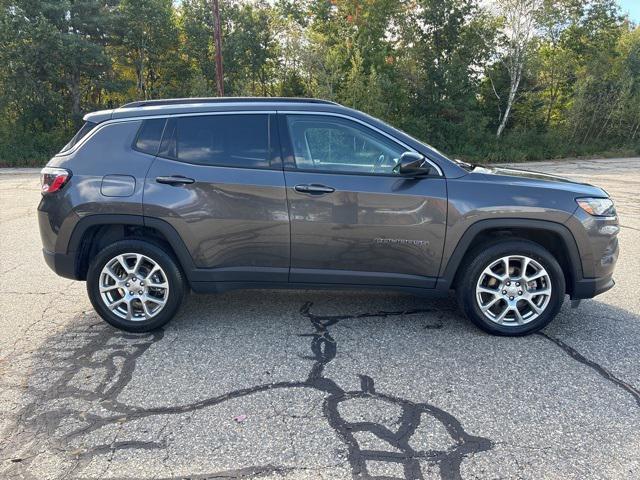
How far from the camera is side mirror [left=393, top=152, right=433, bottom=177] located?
3.50 meters

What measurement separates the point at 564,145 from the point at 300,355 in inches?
1141

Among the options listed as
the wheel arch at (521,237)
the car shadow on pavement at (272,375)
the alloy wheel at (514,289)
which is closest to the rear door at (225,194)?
the car shadow on pavement at (272,375)

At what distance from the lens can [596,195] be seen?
3725 mm

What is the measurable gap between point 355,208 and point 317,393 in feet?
4.68

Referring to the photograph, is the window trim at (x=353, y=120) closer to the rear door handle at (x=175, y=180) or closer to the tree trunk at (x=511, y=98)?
the rear door handle at (x=175, y=180)

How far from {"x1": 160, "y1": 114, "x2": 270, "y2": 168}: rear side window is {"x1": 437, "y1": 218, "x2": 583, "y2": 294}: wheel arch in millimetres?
1695

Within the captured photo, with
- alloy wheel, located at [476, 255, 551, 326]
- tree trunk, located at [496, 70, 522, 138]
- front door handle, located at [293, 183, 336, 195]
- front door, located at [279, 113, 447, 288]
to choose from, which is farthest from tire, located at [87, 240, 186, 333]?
tree trunk, located at [496, 70, 522, 138]

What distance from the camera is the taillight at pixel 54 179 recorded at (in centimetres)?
373

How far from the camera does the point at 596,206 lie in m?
3.68

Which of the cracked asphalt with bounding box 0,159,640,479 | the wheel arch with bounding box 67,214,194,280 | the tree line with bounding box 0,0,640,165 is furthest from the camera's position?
the tree line with bounding box 0,0,640,165

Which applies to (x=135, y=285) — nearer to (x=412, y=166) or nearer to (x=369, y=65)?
(x=412, y=166)

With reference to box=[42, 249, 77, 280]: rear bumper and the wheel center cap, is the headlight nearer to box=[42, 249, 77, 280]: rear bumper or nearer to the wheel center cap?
the wheel center cap

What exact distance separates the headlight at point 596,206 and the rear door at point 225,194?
235 cm

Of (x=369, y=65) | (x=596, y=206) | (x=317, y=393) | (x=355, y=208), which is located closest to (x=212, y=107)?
(x=355, y=208)
